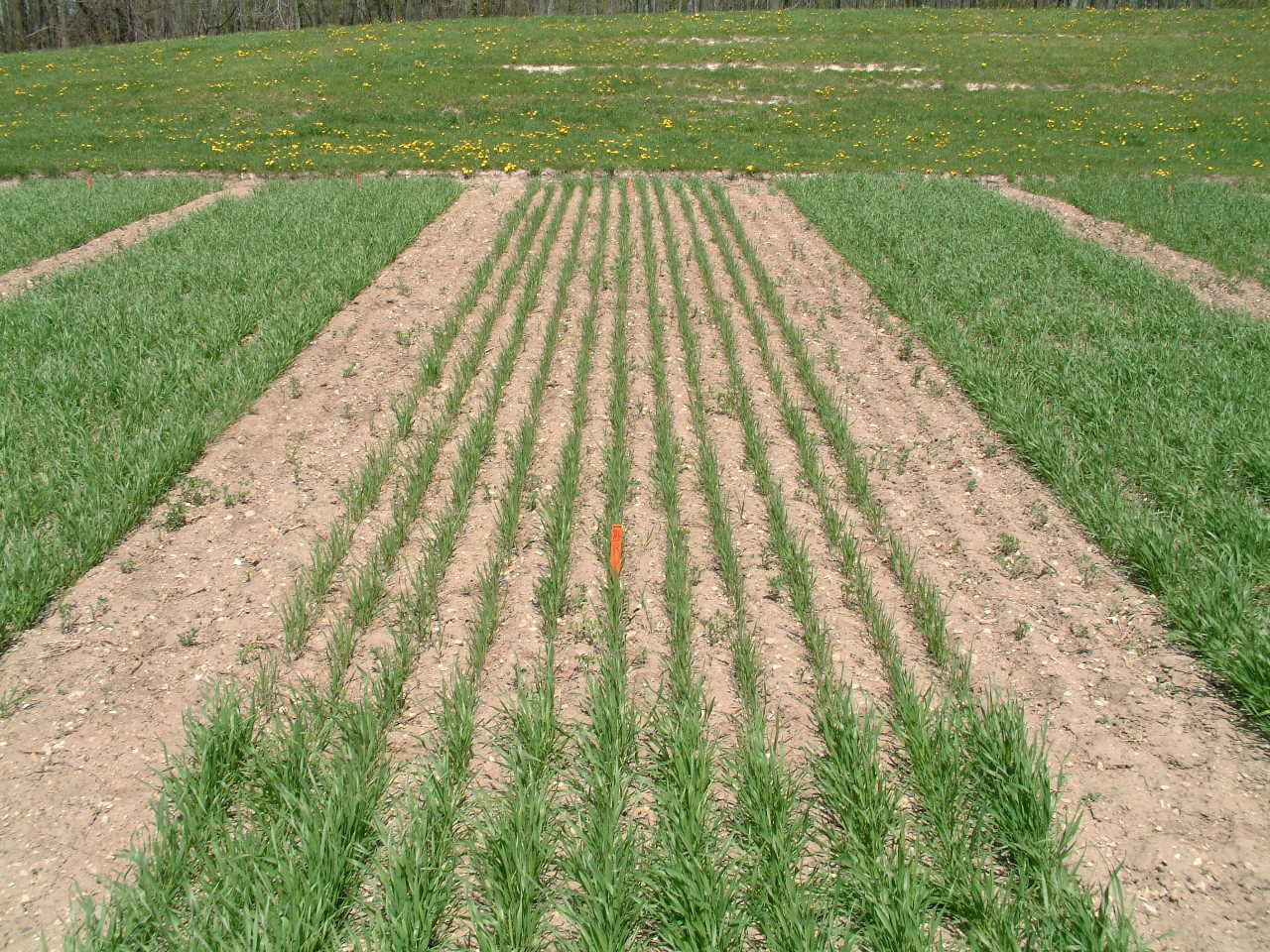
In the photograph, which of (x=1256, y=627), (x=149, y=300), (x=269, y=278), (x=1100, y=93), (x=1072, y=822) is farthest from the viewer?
(x=1100, y=93)

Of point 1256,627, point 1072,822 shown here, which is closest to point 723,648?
point 1072,822

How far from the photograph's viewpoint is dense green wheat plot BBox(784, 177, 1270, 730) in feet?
13.3

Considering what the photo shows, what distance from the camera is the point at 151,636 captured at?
3877 mm

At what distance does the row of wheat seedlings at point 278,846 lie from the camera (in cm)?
241

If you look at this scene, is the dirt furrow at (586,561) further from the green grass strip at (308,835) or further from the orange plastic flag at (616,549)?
the green grass strip at (308,835)

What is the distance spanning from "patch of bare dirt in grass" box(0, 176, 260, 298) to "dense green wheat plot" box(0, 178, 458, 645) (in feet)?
1.72

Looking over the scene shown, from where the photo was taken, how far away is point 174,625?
13.0ft

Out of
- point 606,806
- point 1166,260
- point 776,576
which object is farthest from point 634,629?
point 1166,260

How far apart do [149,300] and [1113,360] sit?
29.5 ft

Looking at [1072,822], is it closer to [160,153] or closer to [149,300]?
[149,300]

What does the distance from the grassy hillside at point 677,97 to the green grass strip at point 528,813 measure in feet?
50.6

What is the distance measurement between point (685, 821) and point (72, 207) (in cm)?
1414

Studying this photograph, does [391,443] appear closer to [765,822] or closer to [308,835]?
[308,835]

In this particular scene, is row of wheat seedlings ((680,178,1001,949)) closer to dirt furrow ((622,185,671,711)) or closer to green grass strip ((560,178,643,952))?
dirt furrow ((622,185,671,711))
